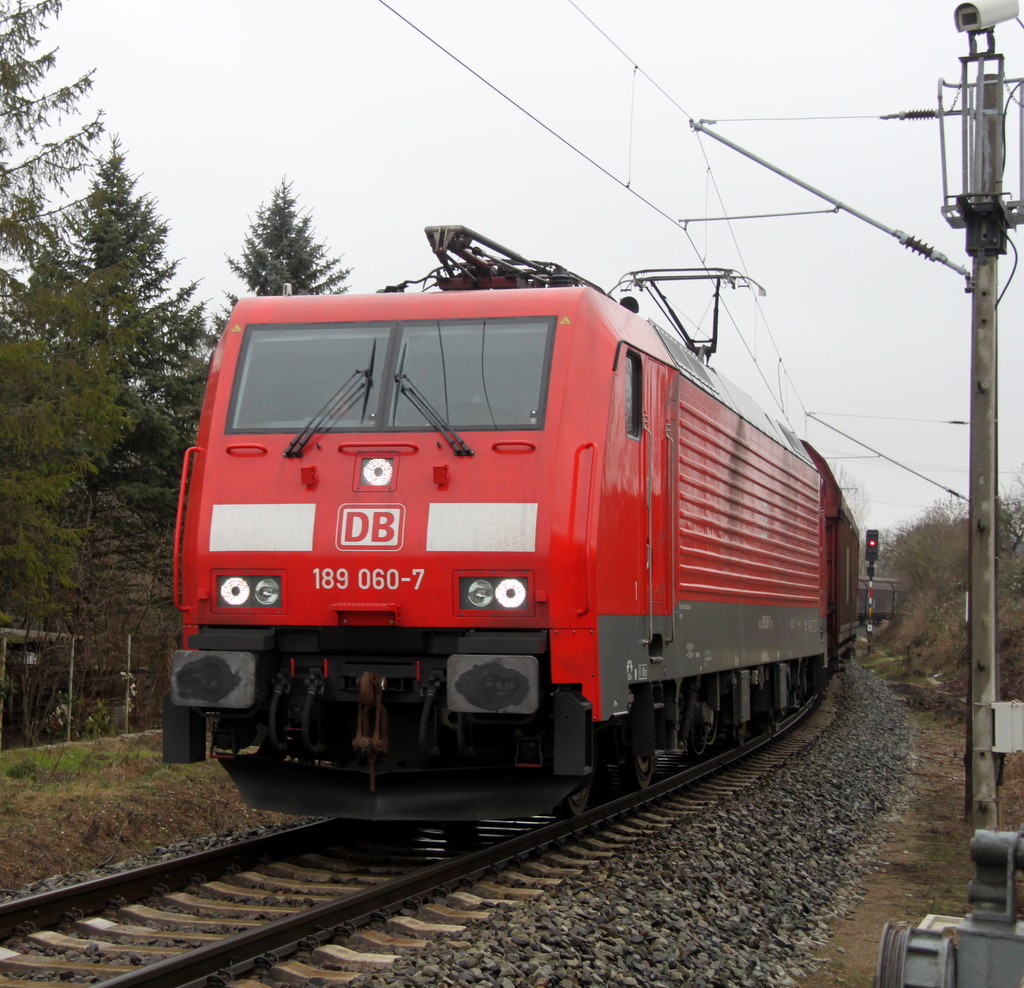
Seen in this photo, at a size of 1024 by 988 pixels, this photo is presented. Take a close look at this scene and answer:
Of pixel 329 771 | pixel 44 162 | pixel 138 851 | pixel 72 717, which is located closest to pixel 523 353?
pixel 329 771

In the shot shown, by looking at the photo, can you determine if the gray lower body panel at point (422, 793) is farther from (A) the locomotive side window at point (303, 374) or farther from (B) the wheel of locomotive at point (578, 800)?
(A) the locomotive side window at point (303, 374)

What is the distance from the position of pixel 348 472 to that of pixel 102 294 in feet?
32.6

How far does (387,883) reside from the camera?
6.06 metres

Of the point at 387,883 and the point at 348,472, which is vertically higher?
the point at 348,472

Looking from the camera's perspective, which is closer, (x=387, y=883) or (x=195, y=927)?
(x=195, y=927)

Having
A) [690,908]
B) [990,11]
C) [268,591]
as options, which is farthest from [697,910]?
[990,11]

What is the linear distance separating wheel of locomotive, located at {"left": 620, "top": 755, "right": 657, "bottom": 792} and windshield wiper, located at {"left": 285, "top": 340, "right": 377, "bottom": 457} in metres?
3.72

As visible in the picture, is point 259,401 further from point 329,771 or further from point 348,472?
point 329,771

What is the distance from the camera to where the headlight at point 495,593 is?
6.67 m

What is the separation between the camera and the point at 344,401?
729cm

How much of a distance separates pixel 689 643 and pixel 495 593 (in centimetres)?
266

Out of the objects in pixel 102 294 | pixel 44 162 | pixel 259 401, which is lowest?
pixel 259 401

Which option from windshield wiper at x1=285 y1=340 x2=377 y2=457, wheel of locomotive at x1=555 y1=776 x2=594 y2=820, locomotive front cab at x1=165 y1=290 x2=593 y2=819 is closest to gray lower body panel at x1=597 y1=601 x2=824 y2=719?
locomotive front cab at x1=165 y1=290 x2=593 y2=819

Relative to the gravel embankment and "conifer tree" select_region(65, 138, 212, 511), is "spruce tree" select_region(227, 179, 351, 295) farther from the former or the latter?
the gravel embankment
